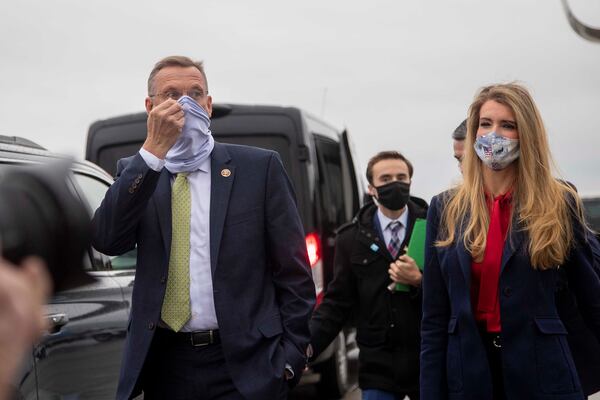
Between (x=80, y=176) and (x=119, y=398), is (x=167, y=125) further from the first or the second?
(x=80, y=176)

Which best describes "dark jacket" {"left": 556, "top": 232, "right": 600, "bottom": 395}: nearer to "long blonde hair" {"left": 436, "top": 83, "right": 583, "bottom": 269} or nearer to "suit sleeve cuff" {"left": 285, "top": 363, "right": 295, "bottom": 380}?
"long blonde hair" {"left": 436, "top": 83, "right": 583, "bottom": 269}

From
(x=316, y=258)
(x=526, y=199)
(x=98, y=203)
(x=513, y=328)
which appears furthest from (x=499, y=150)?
(x=316, y=258)

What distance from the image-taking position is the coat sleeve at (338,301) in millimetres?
5418

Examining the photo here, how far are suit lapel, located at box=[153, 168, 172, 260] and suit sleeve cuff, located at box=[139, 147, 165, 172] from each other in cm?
25

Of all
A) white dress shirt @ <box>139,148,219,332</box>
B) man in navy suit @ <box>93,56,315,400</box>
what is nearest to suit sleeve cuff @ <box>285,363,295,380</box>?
man in navy suit @ <box>93,56,315,400</box>

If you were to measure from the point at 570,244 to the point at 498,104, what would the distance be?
2.15 ft

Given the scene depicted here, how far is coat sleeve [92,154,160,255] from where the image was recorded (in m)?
3.42

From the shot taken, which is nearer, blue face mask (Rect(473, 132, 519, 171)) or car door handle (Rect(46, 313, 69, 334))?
car door handle (Rect(46, 313, 69, 334))

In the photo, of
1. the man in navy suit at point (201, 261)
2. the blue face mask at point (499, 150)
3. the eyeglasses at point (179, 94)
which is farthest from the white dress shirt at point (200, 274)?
the blue face mask at point (499, 150)

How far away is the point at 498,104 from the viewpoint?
13.1 ft

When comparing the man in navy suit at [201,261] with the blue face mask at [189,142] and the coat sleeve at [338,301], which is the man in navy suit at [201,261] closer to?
the blue face mask at [189,142]

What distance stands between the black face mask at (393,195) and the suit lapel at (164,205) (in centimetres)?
222

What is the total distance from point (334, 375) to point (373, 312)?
3623mm

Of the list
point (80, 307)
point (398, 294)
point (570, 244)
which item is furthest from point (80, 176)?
point (570, 244)
